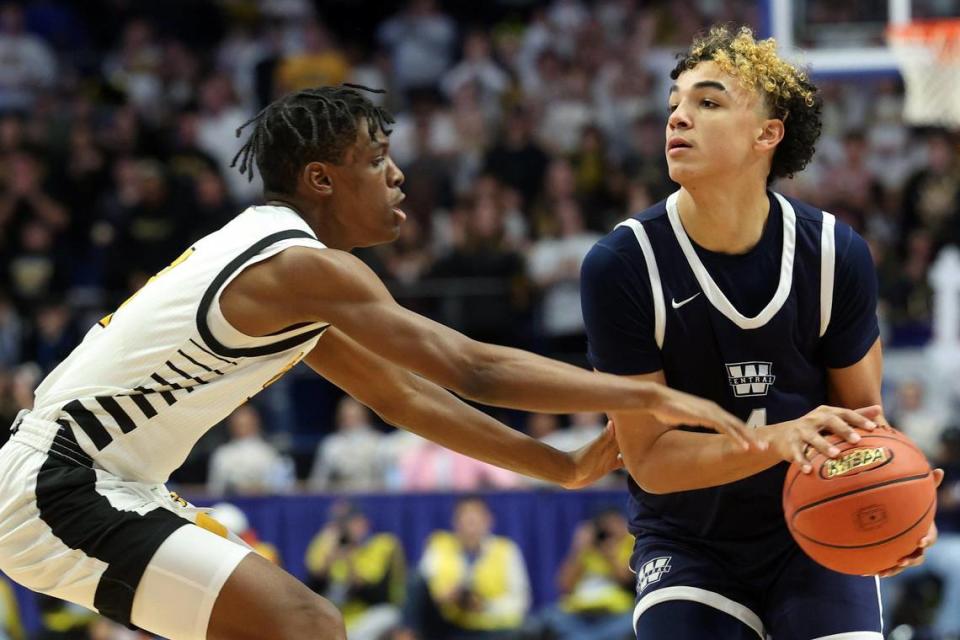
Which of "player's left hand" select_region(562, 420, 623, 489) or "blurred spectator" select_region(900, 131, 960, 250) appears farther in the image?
"blurred spectator" select_region(900, 131, 960, 250)

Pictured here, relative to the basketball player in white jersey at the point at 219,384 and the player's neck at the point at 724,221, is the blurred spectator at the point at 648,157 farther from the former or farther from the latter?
the basketball player in white jersey at the point at 219,384

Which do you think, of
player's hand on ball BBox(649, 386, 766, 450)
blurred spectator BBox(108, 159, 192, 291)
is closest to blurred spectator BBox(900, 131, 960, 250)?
blurred spectator BBox(108, 159, 192, 291)

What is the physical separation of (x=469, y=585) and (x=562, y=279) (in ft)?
10.1

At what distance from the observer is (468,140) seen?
13.7 metres

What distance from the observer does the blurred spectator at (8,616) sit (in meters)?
10.2

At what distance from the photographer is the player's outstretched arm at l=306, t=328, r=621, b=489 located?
4812 millimetres

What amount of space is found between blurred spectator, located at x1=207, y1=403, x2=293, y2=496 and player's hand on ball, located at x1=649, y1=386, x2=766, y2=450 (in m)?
7.33

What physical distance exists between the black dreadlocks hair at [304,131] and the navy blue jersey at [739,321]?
0.85 m

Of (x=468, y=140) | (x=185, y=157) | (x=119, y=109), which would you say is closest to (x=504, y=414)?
(x=468, y=140)

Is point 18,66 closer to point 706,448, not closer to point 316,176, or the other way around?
point 316,176

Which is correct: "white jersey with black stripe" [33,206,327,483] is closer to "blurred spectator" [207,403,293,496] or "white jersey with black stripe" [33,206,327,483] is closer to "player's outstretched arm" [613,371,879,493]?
"player's outstretched arm" [613,371,879,493]

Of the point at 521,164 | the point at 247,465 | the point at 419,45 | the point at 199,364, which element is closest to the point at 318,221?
the point at 199,364

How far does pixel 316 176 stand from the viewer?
14.6ft

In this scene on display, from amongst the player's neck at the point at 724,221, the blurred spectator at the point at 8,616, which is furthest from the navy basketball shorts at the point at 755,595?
the blurred spectator at the point at 8,616
